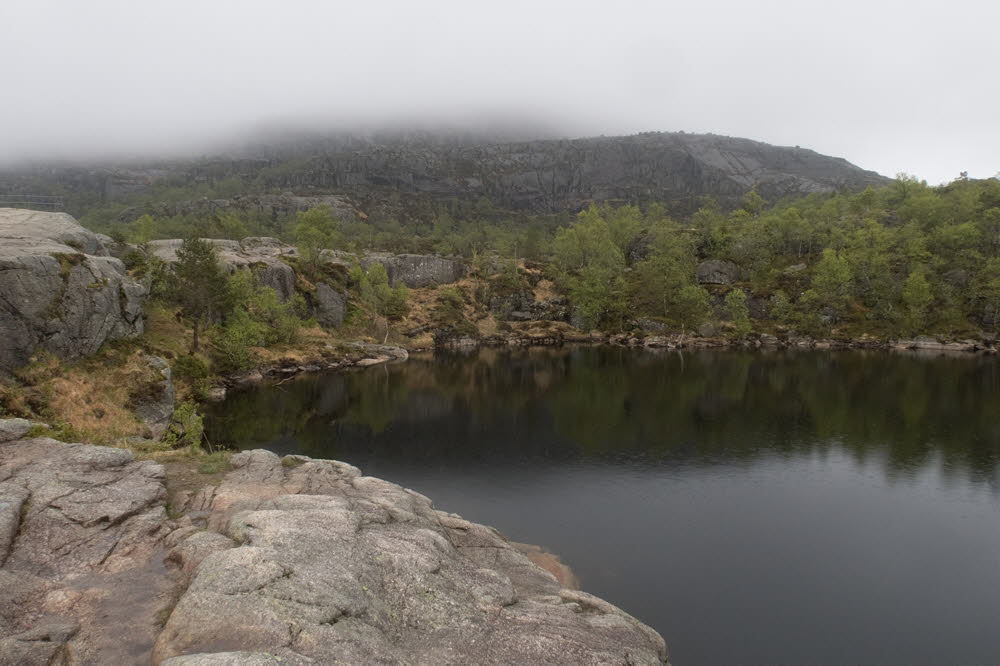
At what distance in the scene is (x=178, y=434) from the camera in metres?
41.7

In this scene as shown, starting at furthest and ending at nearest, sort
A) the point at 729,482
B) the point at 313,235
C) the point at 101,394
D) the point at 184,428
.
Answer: the point at 313,235, the point at 184,428, the point at 101,394, the point at 729,482

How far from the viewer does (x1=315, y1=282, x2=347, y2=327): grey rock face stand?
101250 mm

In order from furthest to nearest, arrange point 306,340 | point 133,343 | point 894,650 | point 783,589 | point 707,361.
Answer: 1. point 707,361
2. point 306,340
3. point 133,343
4. point 783,589
5. point 894,650

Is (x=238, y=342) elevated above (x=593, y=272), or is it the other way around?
(x=593, y=272)

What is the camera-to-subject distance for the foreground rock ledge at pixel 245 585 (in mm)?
12086

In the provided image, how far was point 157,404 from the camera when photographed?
43562mm

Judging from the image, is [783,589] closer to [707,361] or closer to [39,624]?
[39,624]

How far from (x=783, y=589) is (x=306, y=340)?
7829cm

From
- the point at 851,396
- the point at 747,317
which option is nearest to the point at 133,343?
the point at 851,396

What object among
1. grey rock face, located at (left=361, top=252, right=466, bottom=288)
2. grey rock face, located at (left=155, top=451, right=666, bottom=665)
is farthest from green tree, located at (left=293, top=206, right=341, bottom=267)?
grey rock face, located at (left=155, top=451, right=666, bottom=665)

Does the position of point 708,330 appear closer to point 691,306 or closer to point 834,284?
point 691,306

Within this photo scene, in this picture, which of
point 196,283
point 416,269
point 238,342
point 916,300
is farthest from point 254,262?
point 916,300

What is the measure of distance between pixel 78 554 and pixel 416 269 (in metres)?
119

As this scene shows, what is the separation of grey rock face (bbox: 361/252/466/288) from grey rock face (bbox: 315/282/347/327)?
24243 mm
